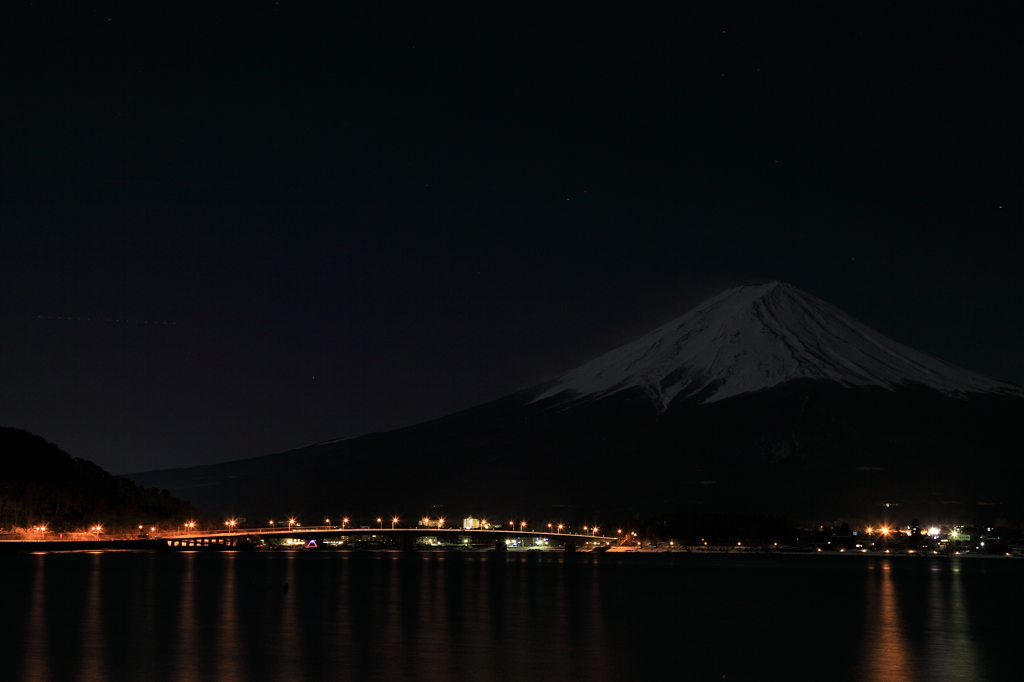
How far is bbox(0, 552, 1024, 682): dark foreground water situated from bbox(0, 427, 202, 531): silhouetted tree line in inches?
1668

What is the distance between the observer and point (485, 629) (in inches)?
1907

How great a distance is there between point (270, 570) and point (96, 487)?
7274 cm

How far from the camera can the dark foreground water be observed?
3631cm

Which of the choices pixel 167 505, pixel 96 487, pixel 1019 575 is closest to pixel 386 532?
pixel 96 487

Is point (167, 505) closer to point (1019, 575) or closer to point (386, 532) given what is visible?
point (386, 532)

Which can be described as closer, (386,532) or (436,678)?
(436,678)

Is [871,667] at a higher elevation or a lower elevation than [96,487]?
lower

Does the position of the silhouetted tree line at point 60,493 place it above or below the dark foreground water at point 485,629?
above

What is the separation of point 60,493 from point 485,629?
322 ft

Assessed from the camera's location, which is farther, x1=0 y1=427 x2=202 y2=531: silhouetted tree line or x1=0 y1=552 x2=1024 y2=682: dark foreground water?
x1=0 y1=427 x2=202 y2=531: silhouetted tree line

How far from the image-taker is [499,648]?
136 ft

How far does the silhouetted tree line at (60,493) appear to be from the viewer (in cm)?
12650

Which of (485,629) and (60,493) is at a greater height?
(60,493)

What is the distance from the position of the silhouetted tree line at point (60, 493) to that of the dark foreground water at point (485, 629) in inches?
1668
